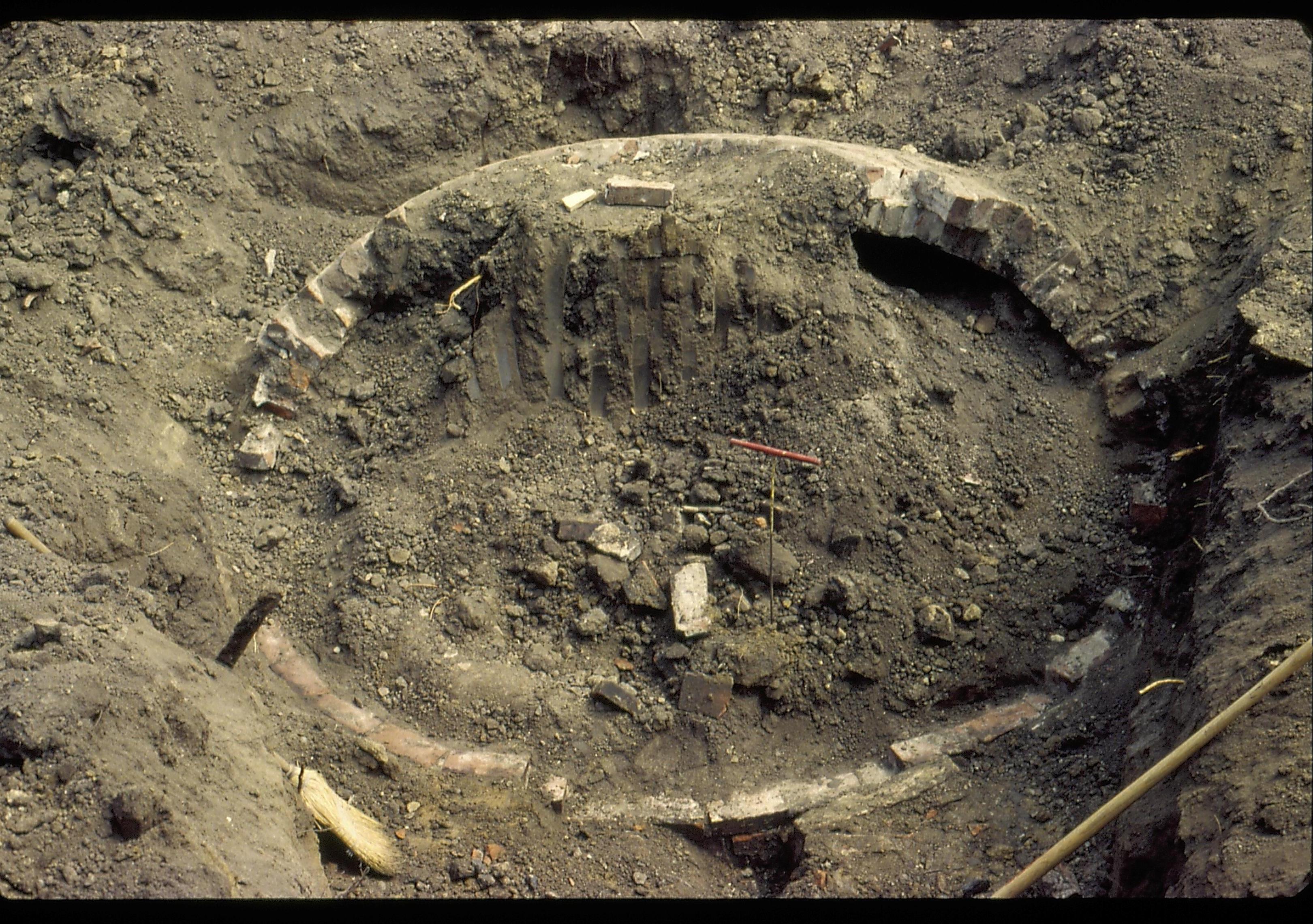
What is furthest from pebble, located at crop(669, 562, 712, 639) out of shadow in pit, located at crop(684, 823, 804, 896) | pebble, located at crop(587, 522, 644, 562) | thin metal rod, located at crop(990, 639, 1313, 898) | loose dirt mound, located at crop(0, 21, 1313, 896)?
thin metal rod, located at crop(990, 639, 1313, 898)

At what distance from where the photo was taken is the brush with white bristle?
4.94 m

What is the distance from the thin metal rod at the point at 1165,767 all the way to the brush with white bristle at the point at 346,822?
280 centimetres

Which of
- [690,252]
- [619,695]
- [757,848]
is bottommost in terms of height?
[757,848]

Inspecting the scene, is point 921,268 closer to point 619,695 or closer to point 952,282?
point 952,282

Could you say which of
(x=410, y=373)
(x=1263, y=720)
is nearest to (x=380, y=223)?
(x=410, y=373)

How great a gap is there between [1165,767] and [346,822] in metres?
3.60

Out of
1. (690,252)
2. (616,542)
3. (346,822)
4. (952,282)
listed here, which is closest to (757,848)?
(616,542)

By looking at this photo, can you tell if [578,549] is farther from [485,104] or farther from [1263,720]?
[485,104]

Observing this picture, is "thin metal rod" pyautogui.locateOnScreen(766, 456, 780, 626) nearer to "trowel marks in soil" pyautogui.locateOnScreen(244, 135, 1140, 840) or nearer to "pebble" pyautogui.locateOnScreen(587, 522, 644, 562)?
"trowel marks in soil" pyautogui.locateOnScreen(244, 135, 1140, 840)

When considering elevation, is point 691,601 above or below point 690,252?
below

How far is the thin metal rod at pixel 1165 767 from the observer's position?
→ 4.03 m

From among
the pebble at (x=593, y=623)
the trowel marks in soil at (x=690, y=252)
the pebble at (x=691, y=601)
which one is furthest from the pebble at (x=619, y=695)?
the trowel marks in soil at (x=690, y=252)

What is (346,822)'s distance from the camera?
5.07 meters

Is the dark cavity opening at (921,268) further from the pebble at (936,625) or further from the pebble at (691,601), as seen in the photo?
the pebble at (691,601)
